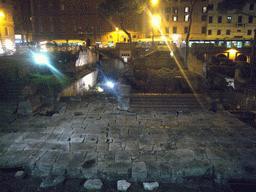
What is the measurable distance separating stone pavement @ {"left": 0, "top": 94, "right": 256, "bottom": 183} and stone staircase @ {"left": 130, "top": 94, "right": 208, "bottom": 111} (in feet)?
2.93

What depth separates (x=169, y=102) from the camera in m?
11.0

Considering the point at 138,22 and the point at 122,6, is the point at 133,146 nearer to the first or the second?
the point at 122,6

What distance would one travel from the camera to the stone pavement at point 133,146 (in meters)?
5.57

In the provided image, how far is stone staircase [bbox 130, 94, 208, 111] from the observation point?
10695mm

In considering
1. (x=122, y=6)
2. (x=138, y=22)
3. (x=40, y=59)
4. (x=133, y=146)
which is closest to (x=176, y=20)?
(x=138, y=22)

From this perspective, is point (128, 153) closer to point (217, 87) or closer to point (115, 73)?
point (217, 87)

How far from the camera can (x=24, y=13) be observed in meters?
46.7

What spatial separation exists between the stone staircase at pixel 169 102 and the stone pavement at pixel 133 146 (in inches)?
35.1

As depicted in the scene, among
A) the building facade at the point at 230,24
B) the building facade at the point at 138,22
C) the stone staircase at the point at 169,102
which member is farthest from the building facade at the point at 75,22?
the stone staircase at the point at 169,102

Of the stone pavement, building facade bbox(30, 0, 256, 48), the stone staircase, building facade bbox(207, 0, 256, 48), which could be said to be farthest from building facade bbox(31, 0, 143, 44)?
the stone pavement

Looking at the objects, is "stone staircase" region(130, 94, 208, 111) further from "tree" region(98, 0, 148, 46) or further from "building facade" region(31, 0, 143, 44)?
"building facade" region(31, 0, 143, 44)

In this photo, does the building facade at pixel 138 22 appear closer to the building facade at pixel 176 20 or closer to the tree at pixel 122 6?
the building facade at pixel 176 20

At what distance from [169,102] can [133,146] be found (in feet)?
16.3

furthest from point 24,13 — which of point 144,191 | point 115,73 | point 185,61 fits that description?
point 144,191
